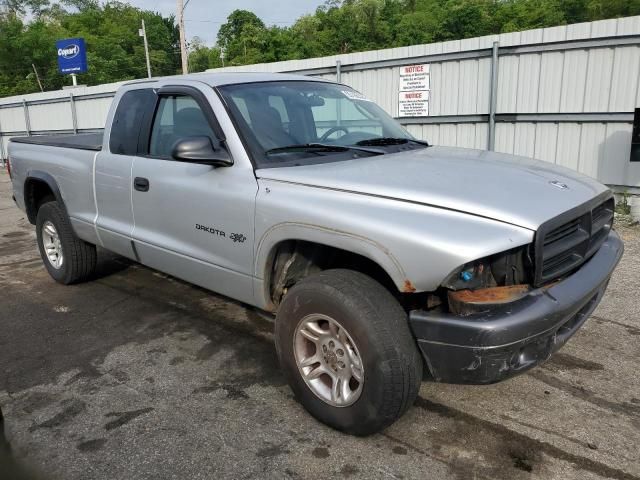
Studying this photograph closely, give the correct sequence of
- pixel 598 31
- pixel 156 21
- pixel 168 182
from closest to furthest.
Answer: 1. pixel 168 182
2. pixel 598 31
3. pixel 156 21

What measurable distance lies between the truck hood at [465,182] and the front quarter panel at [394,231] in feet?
0.17

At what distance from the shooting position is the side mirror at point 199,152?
3.12 metres

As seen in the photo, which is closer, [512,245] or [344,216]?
[512,245]

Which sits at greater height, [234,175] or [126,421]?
[234,175]

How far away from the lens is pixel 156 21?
91000mm

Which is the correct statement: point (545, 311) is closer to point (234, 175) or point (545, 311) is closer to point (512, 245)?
point (512, 245)

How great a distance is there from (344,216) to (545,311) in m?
0.98

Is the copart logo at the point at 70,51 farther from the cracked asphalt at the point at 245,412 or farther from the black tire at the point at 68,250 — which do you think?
the cracked asphalt at the point at 245,412

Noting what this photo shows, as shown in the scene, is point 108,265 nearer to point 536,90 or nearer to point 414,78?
point 414,78

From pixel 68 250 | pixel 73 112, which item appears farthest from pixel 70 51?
pixel 68 250

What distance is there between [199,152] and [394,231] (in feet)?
4.40

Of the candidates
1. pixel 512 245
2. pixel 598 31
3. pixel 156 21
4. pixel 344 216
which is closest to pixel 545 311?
pixel 512 245

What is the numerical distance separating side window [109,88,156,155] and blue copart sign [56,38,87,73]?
23276mm

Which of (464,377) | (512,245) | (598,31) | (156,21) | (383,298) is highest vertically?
(156,21)
